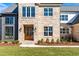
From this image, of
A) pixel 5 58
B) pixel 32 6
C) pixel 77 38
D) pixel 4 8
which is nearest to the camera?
pixel 5 58

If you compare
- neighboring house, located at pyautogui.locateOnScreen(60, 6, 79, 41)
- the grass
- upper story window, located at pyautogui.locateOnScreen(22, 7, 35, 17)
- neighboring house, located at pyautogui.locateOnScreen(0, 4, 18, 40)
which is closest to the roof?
neighboring house, located at pyautogui.locateOnScreen(60, 6, 79, 41)

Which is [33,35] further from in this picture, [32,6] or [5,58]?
[5,58]

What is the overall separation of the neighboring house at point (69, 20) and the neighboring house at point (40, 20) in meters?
6.36

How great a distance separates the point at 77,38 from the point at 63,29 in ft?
15.0

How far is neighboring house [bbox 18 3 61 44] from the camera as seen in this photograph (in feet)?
92.9

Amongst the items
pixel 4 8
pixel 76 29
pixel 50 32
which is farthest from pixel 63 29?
pixel 4 8

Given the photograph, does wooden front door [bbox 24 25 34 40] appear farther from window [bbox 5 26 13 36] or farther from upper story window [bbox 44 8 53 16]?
upper story window [bbox 44 8 53 16]

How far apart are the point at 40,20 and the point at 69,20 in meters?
11.9

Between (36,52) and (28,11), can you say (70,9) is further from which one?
(36,52)

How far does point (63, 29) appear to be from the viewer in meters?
36.6

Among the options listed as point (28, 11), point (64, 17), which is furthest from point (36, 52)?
point (64, 17)

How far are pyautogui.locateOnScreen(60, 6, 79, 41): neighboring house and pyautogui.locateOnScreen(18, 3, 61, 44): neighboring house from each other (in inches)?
250

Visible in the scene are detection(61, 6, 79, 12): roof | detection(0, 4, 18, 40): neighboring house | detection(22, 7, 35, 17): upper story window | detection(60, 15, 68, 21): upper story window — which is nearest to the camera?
detection(22, 7, 35, 17): upper story window

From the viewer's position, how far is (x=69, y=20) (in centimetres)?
3975
